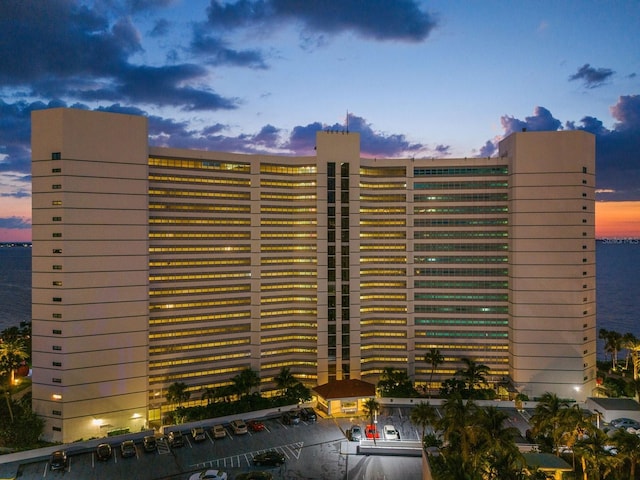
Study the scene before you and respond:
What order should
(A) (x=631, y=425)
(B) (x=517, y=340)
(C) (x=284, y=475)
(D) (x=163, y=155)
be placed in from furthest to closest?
1. (B) (x=517, y=340)
2. (D) (x=163, y=155)
3. (A) (x=631, y=425)
4. (C) (x=284, y=475)

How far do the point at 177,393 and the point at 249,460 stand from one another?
17.7 meters

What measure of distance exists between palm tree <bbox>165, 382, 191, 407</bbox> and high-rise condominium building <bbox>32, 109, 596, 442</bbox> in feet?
12.1

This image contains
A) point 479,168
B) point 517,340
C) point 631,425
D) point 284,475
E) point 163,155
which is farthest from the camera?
point 479,168

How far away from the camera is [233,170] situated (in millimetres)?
71688

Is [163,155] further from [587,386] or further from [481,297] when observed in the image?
[587,386]

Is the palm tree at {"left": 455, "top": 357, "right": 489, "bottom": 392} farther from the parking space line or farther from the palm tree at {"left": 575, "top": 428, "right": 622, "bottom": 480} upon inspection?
the parking space line

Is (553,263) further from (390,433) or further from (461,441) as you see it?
(461,441)

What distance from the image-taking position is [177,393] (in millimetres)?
61156

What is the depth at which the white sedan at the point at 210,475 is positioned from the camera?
42875 mm

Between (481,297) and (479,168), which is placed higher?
(479,168)

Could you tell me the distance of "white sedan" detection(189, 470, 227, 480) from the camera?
42875mm

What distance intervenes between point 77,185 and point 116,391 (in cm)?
2810

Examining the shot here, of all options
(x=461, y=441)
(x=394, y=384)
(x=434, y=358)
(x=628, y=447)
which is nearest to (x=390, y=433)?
(x=461, y=441)

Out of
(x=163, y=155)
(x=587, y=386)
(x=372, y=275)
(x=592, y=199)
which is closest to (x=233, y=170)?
(x=163, y=155)
